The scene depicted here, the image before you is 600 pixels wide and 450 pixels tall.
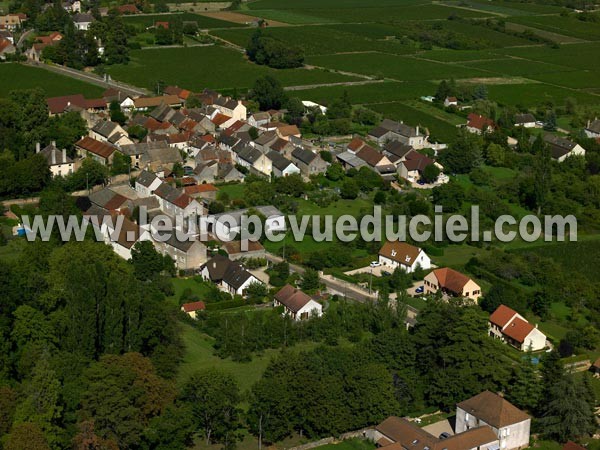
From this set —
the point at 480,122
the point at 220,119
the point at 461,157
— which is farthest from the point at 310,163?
the point at 480,122

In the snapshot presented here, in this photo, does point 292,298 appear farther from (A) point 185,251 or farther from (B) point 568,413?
(B) point 568,413

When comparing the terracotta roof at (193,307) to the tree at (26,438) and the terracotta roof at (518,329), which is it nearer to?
the terracotta roof at (518,329)

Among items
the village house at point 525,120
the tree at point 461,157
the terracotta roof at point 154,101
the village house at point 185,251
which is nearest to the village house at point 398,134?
the tree at point 461,157

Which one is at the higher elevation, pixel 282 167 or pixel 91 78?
pixel 282 167

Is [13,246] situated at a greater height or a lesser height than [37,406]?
lesser

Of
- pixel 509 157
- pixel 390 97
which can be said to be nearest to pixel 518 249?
pixel 509 157

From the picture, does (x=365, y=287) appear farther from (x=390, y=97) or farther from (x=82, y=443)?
(x=390, y=97)

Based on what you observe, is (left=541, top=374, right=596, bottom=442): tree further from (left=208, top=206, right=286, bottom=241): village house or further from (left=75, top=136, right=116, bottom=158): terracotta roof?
(left=75, top=136, right=116, bottom=158): terracotta roof
